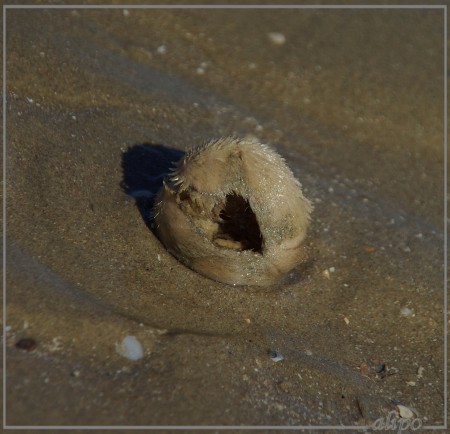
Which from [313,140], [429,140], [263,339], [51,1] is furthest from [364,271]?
[51,1]

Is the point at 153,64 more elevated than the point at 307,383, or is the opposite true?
the point at 153,64

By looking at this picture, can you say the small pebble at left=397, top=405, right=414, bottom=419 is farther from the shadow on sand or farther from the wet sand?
the shadow on sand

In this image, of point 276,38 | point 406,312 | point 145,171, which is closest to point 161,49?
point 276,38

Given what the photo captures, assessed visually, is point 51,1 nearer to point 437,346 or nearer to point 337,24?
point 337,24

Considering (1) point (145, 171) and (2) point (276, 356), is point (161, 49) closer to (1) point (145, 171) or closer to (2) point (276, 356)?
(1) point (145, 171)

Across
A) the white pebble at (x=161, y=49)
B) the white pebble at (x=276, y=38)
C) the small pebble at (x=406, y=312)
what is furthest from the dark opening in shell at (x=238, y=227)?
the white pebble at (x=276, y=38)

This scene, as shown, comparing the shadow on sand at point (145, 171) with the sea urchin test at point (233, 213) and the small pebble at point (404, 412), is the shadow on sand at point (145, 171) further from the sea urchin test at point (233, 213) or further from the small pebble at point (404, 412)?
the small pebble at point (404, 412)
